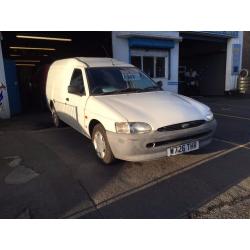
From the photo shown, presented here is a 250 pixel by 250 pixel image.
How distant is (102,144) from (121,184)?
89 cm

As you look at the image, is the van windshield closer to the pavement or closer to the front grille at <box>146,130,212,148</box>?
the pavement

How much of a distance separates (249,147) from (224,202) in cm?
245

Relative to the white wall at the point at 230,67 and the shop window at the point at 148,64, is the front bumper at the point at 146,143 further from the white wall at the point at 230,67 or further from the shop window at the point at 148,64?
the white wall at the point at 230,67

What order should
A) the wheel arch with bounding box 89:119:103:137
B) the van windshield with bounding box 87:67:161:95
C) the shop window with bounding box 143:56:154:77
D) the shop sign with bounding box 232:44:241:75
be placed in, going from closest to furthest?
the wheel arch with bounding box 89:119:103:137 → the van windshield with bounding box 87:67:161:95 → the shop window with bounding box 143:56:154:77 → the shop sign with bounding box 232:44:241:75

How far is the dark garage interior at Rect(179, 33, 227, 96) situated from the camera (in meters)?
17.5

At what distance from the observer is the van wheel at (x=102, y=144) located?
13.9 feet

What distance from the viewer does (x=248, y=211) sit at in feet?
9.79

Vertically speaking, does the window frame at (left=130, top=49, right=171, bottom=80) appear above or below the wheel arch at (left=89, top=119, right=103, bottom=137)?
above

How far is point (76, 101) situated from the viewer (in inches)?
209

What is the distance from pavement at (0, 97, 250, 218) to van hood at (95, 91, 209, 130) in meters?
0.86

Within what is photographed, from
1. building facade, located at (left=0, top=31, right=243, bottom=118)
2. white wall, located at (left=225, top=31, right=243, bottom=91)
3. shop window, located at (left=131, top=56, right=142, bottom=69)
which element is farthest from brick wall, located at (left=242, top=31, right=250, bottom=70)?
shop window, located at (left=131, top=56, right=142, bottom=69)

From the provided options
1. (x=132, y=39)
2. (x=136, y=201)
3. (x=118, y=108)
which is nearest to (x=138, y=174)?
(x=136, y=201)

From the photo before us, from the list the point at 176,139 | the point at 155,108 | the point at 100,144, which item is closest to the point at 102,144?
the point at 100,144

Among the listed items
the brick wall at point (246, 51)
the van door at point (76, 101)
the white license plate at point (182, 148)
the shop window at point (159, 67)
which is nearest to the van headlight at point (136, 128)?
the white license plate at point (182, 148)
